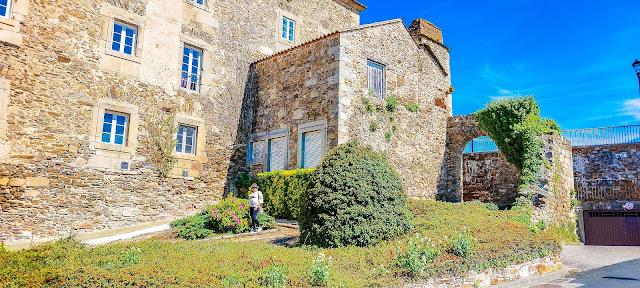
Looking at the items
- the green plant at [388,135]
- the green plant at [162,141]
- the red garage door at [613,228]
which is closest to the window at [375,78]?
the green plant at [388,135]

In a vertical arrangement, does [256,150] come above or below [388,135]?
below

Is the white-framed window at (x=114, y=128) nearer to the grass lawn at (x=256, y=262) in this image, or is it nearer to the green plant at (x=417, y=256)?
the grass lawn at (x=256, y=262)

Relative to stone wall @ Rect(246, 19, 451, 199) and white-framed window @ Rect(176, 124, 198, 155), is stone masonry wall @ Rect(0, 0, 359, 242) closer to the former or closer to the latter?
white-framed window @ Rect(176, 124, 198, 155)

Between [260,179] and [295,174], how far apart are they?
188 cm

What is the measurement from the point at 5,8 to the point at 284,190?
9.08 meters

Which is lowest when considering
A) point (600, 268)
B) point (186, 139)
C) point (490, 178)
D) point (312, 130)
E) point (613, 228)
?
point (600, 268)

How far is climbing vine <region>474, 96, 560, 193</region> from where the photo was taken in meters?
13.8

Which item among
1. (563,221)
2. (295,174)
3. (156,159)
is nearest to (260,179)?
(295,174)

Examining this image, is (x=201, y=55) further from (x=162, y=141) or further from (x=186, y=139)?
(x=162, y=141)

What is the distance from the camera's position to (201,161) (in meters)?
14.7

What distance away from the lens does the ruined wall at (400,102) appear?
45.7 ft

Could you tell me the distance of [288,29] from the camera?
18031 millimetres

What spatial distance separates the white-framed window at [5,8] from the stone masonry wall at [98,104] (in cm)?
40

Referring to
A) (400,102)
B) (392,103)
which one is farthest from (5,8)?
(400,102)
